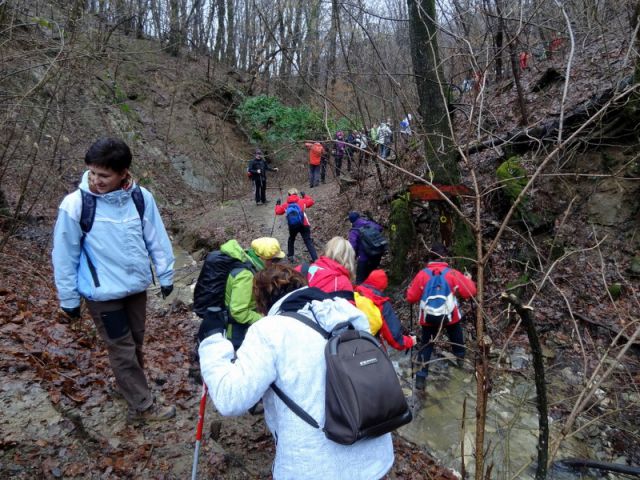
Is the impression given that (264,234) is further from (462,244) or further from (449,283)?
(449,283)

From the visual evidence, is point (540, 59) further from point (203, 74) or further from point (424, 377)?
point (203, 74)

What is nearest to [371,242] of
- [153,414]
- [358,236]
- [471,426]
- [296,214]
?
[358,236]

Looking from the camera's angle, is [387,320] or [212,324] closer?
A: [212,324]

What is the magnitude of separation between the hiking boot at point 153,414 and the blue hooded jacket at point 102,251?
112 centimetres

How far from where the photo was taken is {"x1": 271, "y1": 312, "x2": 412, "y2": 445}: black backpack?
168 cm

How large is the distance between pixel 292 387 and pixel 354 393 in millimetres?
267

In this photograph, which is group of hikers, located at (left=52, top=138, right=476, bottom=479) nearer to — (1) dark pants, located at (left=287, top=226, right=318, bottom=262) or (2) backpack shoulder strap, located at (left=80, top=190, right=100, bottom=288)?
(2) backpack shoulder strap, located at (left=80, top=190, right=100, bottom=288)

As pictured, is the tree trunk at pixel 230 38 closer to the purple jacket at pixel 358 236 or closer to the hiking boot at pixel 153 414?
the purple jacket at pixel 358 236

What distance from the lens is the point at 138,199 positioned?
3137 millimetres

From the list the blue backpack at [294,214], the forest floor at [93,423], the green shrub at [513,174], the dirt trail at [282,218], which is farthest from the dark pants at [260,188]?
the forest floor at [93,423]

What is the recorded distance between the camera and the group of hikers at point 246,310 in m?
1.75

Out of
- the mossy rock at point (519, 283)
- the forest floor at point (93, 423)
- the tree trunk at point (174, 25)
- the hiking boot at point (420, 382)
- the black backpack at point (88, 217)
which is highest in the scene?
the tree trunk at point (174, 25)

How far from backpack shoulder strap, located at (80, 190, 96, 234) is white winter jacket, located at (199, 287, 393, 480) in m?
1.64

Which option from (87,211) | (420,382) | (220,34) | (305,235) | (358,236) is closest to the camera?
(87,211)
